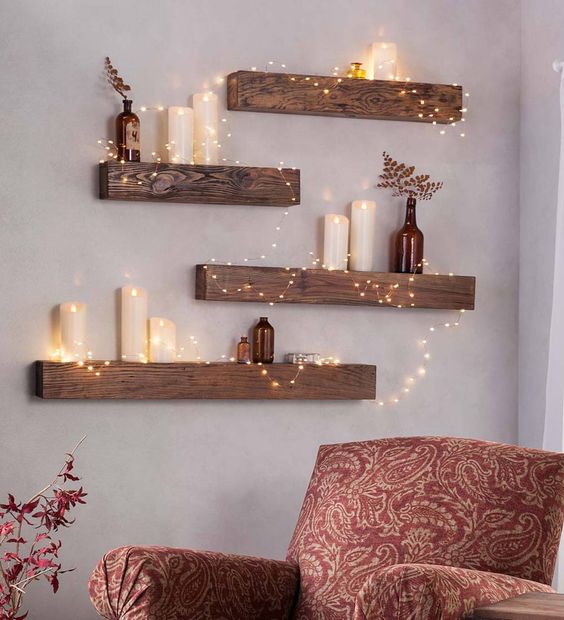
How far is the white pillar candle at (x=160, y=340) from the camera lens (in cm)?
321

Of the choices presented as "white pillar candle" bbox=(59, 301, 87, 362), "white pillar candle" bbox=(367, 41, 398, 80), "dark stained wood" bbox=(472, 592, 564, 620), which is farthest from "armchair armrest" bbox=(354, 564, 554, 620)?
"white pillar candle" bbox=(367, 41, 398, 80)

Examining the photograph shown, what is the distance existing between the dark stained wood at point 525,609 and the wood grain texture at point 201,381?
1.34m

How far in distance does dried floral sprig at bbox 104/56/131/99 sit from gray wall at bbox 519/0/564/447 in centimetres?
139

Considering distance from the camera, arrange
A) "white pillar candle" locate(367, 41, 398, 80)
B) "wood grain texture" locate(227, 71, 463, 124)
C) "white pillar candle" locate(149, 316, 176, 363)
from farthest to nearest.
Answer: "white pillar candle" locate(367, 41, 398, 80) < "wood grain texture" locate(227, 71, 463, 124) < "white pillar candle" locate(149, 316, 176, 363)

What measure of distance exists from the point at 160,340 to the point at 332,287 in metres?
0.58

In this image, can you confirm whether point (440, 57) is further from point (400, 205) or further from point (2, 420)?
point (2, 420)

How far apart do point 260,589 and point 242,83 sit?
5.23 feet

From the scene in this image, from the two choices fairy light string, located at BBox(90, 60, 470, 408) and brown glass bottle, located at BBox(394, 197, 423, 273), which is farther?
brown glass bottle, located at BBox(394, 197, 423, 273)

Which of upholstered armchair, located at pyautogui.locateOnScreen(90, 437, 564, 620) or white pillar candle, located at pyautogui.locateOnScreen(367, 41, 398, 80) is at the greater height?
white pillar candle, located at pyautogui.locateOnScreen(367, 41, 398, 80)

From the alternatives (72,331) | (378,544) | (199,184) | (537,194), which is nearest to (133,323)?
(72,331)

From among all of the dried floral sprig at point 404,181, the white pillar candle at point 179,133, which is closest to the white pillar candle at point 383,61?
the dried floral sprig at point 404,181

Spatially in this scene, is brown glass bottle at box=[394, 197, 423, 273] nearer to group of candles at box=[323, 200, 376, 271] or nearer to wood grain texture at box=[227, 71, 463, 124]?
group of candles at box=[323, 200, 376, 271]

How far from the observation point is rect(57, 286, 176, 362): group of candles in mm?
3117

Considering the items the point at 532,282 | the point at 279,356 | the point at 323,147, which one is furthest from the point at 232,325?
the point at 532,282
